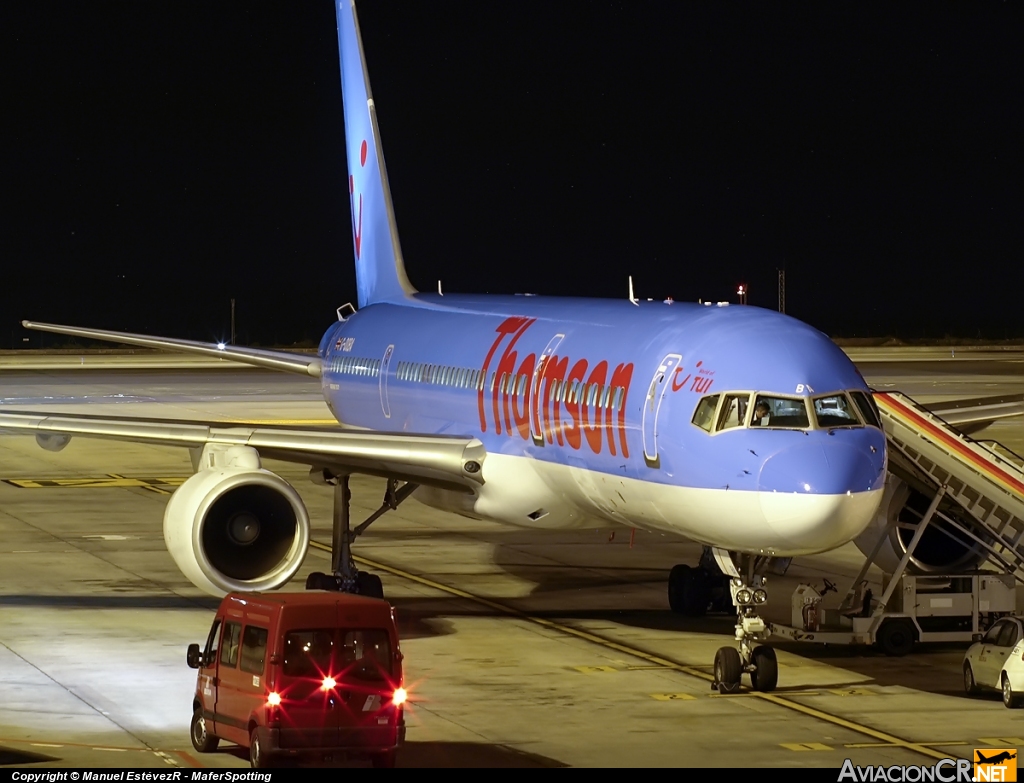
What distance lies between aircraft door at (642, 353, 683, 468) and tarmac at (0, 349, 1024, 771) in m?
2.62

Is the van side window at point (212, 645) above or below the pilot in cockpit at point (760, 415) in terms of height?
below

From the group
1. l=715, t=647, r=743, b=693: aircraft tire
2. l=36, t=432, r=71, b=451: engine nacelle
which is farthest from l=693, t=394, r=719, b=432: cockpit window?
l=36, t=432, r=71, b=451: engine nacelle

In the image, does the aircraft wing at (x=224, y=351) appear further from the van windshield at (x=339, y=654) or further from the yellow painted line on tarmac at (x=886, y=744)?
the yellow painted line on tarmac at (x=886, y=744)

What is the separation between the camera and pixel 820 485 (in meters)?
18.8

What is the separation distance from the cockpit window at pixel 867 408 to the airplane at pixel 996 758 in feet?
12.4

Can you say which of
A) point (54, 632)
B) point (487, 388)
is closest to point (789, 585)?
point (487, 388)

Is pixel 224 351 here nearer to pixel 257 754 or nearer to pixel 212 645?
pixel 212 645

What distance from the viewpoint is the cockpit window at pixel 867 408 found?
65.1 ft

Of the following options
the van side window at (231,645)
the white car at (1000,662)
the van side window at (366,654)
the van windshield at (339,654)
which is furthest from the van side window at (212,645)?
→ the white car at (1000,662)

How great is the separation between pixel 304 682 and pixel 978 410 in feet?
46.0

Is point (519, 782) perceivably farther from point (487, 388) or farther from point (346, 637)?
point (487, 388)

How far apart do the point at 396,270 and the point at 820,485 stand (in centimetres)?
1706


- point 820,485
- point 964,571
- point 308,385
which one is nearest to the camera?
point 820,485

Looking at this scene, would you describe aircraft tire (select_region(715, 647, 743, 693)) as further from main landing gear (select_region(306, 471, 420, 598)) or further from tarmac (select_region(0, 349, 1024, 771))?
main landing gear (select_region(306, 471, 420, 598))
